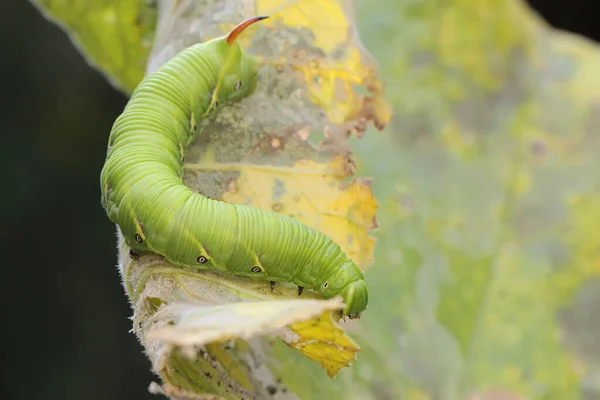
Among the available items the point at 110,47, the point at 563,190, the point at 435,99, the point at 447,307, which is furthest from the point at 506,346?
the point at 110,47

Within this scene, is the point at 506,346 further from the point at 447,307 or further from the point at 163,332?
the point at 163,332

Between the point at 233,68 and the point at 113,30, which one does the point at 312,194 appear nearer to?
the point at 233,68

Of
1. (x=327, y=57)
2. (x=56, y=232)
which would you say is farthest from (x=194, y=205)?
(x=56, y=232)

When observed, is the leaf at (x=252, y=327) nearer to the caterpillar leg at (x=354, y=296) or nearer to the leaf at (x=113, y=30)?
the caterpillar leg at (x=354, y=296)

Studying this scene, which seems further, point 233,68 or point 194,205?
point 233,68

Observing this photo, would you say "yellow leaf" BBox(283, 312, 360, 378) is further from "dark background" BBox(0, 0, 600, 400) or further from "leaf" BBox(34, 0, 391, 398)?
"dark background" BBox(0, 0, 600, 400)

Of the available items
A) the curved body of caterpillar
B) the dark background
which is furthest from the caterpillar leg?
the dark background
